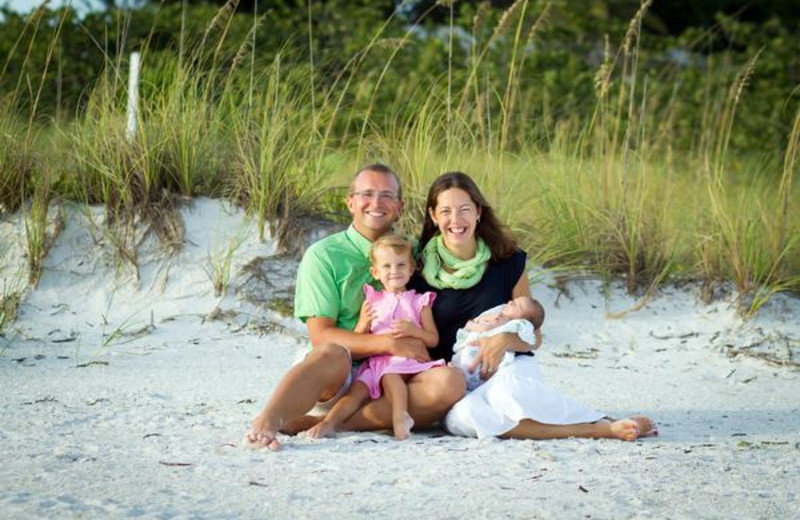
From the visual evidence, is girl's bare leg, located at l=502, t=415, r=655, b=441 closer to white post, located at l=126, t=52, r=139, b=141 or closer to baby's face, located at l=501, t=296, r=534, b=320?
baby's face, located at l=501, t=296, r=534, b=320

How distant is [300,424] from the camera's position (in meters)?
4.09

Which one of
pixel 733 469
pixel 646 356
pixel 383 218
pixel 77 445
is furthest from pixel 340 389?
pixel 646 356

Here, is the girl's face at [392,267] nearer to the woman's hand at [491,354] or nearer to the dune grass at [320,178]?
the woman's hand at [491,354]

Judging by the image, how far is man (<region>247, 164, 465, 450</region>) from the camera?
399cm

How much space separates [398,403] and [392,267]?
510 millimetres

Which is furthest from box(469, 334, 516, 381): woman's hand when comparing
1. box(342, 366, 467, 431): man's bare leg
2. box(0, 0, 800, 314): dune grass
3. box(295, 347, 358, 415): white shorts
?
box(0, 0, 800, 314): dune grass

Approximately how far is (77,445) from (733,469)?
2195 mm

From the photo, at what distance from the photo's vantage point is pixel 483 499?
3184mm

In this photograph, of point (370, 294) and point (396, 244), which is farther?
point (370, 294)

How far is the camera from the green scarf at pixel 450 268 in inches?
171

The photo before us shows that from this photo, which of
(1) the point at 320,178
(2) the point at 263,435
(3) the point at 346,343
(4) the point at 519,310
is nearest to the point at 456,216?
(4) the point at 519,310

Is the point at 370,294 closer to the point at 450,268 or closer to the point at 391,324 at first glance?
the point at 391,324

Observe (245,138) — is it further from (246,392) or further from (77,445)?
(77,445)

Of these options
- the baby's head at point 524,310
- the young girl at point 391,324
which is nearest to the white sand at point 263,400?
the young girl at point 391,324
